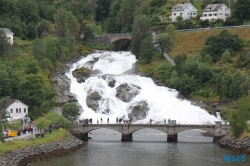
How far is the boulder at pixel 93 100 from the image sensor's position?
113 m

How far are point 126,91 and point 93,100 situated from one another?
6813mm

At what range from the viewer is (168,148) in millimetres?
84938

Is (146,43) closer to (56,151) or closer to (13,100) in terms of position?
(13,100)

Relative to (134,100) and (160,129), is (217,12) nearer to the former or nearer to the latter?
(134,100)

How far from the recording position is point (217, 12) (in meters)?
161

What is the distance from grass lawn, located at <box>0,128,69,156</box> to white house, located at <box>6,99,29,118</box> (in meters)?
7.60

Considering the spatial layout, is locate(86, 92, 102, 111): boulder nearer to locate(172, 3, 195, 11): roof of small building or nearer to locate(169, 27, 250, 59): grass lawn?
locate(169, 27, 250, 59): grass lawn

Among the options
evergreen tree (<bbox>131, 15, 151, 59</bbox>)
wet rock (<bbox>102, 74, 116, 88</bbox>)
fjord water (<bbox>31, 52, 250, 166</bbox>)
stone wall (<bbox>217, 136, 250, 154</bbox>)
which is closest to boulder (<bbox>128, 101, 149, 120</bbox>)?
fjord water (<bbox>31, 52, 250, 166</bbox>)

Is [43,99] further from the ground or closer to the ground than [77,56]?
closer to the ground

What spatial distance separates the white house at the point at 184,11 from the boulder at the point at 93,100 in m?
57.9

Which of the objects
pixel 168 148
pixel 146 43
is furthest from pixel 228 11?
pixel 168 148

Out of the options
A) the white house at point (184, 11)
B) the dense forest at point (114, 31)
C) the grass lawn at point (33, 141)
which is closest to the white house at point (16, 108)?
the dense forest at point (114, 31)

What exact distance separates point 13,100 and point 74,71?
121 ft

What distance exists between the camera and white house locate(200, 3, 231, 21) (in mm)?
161000
